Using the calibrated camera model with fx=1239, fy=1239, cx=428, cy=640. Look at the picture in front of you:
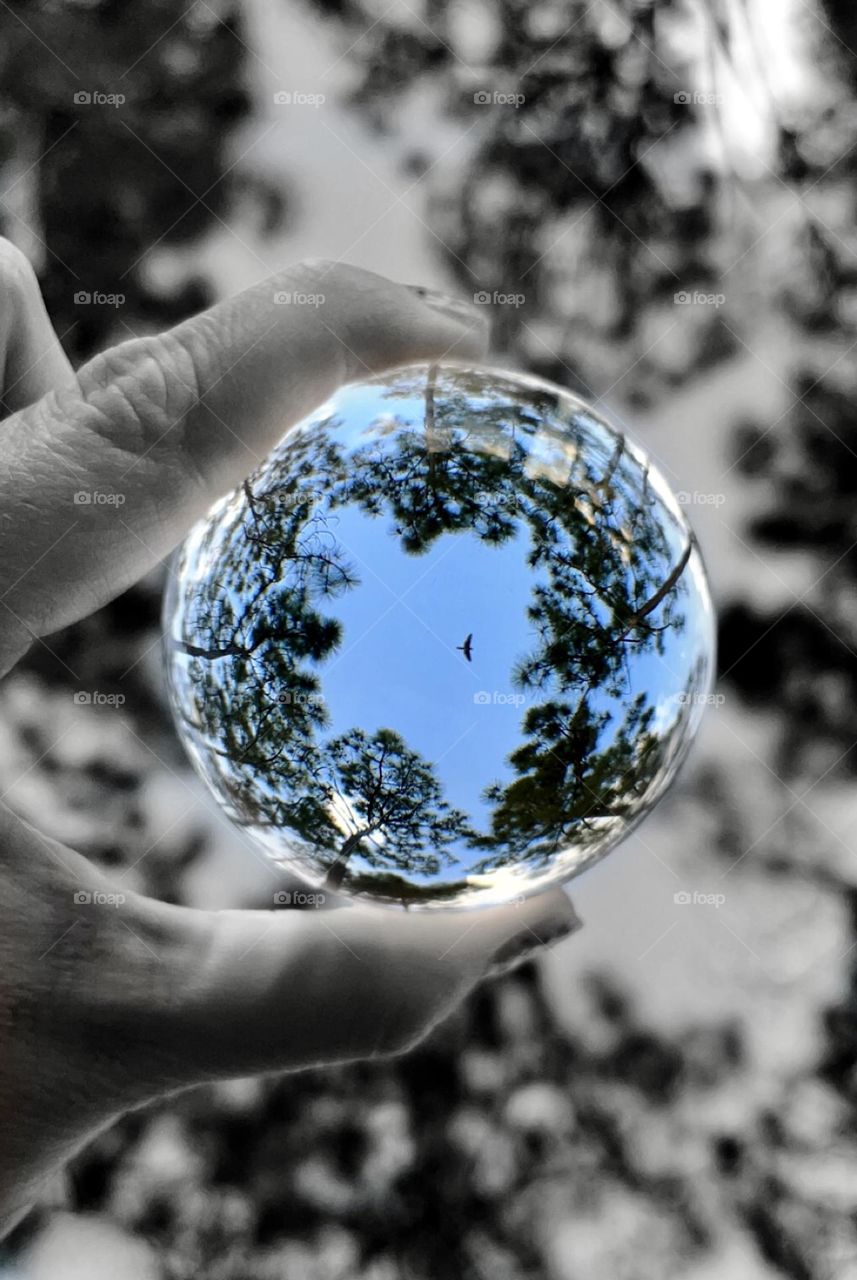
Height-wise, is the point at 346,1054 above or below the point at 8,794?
above

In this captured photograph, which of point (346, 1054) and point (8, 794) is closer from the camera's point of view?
point (346, 1054)

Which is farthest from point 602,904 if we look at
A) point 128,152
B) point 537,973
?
point 128,152

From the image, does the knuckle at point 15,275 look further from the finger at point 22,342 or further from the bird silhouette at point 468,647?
the bird silhouette at point 468,647

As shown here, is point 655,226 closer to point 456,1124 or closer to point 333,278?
point 333,278

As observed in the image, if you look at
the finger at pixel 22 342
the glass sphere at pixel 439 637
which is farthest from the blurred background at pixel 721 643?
the glass sphere at pixel 439 637

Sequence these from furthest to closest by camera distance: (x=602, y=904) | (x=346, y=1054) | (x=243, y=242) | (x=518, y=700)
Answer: (x=602, y=904) → (x=243, y=242) → (x=346, y=1054) → (x=518, y=700)

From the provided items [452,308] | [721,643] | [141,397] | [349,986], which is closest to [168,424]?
[141,397]

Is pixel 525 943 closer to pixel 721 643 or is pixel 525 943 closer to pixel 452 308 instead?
pixel 452 308
